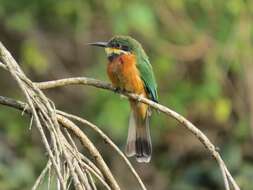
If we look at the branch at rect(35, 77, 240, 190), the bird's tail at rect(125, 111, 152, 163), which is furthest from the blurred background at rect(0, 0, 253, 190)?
the branch at rect(35, 77, 240, 190)

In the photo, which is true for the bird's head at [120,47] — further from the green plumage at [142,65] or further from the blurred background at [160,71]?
the blurred background at [160,71]

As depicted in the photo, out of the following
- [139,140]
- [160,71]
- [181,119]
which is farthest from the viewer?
[160,71]

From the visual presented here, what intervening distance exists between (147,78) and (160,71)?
2674 mm

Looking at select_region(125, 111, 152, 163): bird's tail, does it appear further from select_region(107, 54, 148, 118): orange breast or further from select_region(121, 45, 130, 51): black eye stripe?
select_region(121, 45, 130, 51): black eye stripe

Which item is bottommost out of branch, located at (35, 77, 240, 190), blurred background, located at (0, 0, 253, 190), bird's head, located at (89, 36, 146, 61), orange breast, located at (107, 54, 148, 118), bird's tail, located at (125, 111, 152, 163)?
branch, located at (35, 77, 240, 190)

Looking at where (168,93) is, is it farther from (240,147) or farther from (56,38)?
(56,38)


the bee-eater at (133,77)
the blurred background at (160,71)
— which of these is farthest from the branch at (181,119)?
the blurred background at (160,71)

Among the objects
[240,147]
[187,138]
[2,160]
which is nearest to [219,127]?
[187,138]

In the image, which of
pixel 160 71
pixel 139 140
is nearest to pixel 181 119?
pixel 139 140

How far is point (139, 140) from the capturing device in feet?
10.4

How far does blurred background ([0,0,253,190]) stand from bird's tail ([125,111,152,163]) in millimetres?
1504

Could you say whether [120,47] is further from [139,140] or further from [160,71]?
[160,71]

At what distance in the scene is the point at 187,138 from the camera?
673cm

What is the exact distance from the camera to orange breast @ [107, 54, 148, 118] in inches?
128
